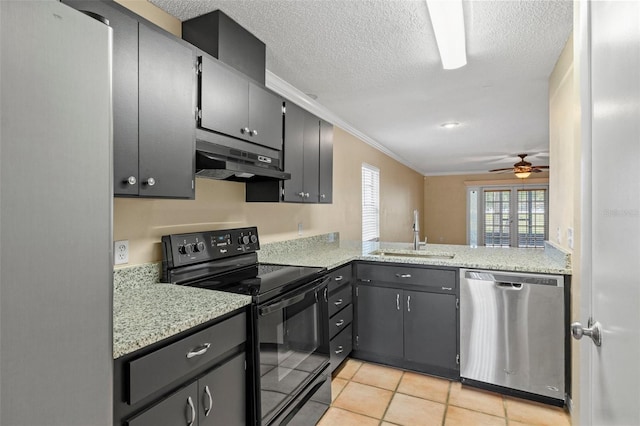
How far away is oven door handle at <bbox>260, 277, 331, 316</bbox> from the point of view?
1670 mm

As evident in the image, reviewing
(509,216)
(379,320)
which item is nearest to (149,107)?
Result: (379,320)

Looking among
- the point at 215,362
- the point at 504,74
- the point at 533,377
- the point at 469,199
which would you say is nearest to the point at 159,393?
the point at 215,362

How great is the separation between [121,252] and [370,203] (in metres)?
4.06

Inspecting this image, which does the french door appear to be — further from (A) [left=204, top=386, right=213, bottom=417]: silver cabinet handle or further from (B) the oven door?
(A) [left=204, top=386, right=213, bottom=417]: silver cabinet handle

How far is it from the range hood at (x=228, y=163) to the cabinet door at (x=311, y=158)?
54cm

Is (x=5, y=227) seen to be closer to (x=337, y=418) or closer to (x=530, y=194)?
(x=337, y=418)

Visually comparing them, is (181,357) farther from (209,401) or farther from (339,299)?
(339,299)

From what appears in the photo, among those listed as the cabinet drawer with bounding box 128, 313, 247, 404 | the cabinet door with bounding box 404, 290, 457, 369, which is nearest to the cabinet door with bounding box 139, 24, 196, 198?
→ the cabinet drawer with bounding box 128, 313, 247, 404

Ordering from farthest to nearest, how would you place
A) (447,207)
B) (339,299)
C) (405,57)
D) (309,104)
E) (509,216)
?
(447,207) < (509,216) < (309,104) < (339,299) < (405,57)

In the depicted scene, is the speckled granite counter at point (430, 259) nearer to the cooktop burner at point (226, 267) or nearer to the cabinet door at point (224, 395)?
Result: the cooktop burner at point (226, 267)

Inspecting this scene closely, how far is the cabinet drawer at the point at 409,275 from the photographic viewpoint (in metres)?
2.66

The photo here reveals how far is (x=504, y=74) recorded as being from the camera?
9.34 feet

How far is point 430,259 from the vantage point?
2.80m

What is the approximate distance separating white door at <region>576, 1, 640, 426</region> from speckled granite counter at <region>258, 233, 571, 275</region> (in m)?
1.43
